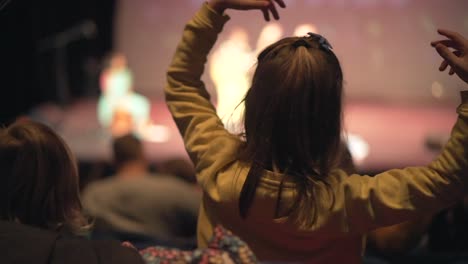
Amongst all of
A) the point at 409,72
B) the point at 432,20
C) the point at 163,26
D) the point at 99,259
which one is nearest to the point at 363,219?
the point at 99,259

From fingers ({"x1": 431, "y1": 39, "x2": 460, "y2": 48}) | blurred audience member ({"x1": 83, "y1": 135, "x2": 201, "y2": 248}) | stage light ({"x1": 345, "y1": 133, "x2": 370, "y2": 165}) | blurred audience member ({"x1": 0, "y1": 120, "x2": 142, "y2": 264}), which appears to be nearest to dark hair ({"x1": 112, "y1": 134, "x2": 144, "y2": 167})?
blurred audience member ({"x1": 83, "y1": 135, "x2": 201, "y2": 248})

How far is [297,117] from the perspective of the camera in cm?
110

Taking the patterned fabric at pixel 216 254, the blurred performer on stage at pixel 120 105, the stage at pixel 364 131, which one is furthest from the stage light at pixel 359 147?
the patterned fabric at pixel 216 254

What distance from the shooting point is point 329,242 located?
1137 millimetres

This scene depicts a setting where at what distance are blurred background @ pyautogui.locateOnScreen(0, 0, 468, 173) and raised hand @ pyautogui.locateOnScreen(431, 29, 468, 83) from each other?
111 inches

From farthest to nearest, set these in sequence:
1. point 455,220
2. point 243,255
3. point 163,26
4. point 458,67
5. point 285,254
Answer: point 163,26
point 455,220
point 285,254
point 458,67
point 243,255

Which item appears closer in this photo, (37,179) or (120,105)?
(37,179)

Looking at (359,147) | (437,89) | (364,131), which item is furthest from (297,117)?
(437,89)

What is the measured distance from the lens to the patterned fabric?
2.74 feet

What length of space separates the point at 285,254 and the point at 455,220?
0.96 meters

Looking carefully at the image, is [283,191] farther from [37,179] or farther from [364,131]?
[364,131]

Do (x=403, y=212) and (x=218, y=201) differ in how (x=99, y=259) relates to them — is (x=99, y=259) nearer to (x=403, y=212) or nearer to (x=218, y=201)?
(x=218, y=201)

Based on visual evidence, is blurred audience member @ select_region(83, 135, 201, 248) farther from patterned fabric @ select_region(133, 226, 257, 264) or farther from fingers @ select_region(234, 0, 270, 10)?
patterned fabric @ select_region(133, 226, 257, 264)

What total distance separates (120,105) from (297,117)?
12.4ft
